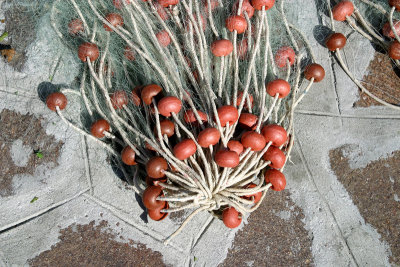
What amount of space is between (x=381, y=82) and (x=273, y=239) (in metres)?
1.52

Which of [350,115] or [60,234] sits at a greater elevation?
[350,115]

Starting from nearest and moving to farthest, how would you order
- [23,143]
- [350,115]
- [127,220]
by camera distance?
[127,220]
[23,143]
[350,115]

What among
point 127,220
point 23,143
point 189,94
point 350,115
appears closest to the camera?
point 189,94

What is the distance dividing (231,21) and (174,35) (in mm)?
415

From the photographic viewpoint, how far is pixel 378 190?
9.18 ft

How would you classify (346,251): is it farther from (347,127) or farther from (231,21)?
(231,21)

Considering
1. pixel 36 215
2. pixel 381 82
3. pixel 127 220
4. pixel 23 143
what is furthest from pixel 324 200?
pixel 23 143

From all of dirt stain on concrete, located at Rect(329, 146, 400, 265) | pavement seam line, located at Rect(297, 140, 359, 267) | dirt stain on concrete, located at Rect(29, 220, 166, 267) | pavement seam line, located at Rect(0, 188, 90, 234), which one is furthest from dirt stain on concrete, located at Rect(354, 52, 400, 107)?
pavement seam line, located at Rect(0, 188, 90, 234)

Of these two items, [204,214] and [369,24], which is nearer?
[204,214]

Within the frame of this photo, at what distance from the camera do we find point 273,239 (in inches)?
106

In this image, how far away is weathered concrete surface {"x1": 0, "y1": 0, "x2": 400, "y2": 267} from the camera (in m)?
2.66

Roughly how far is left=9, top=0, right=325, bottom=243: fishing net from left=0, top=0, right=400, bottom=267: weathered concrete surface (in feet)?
0.62

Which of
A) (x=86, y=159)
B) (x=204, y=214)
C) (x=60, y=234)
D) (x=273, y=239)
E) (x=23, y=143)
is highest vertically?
(x=23, y=143)

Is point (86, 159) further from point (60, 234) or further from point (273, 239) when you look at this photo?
point (273, 239)
